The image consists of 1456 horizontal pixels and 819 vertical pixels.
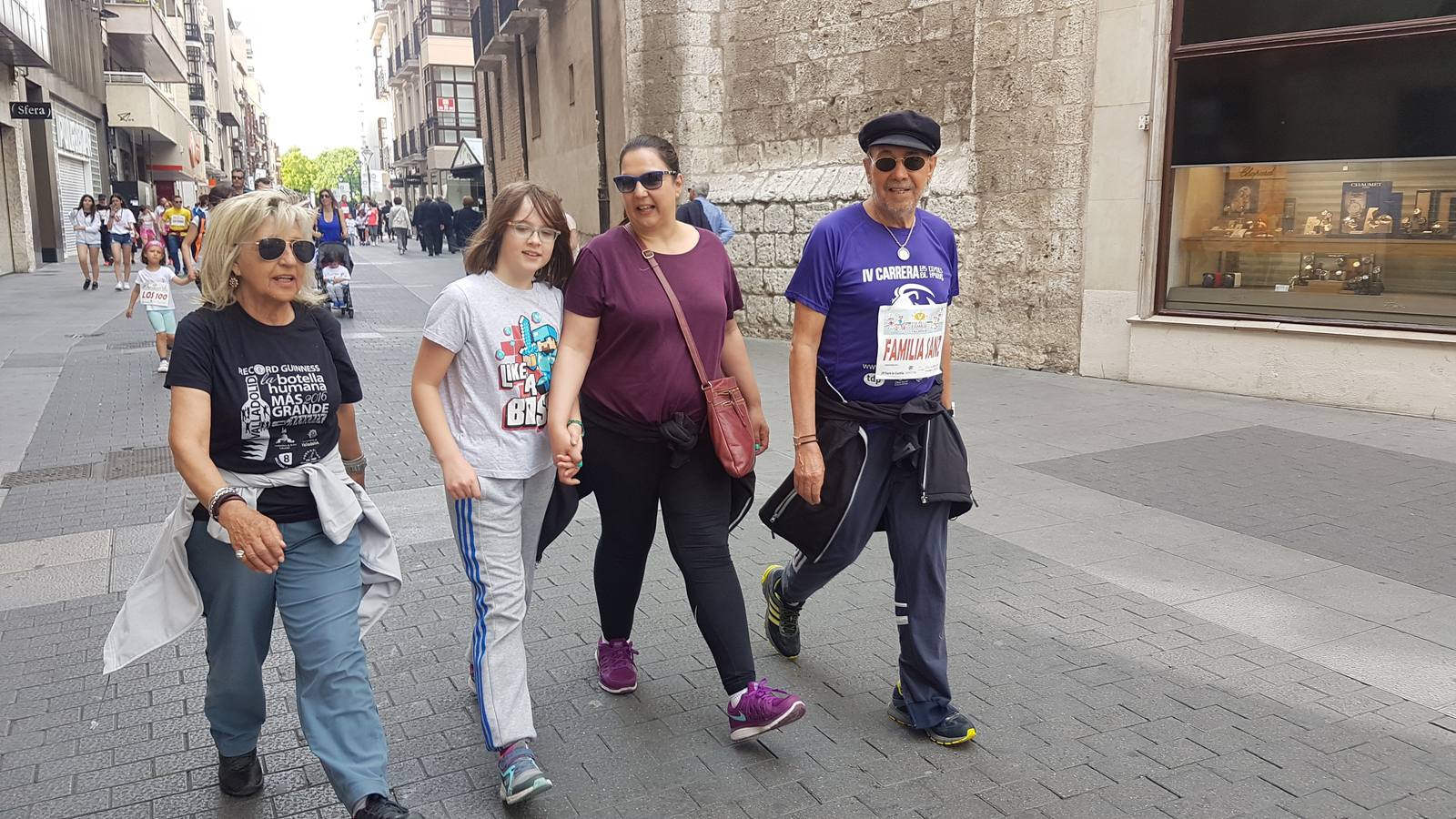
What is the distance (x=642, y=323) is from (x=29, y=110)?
24.3m

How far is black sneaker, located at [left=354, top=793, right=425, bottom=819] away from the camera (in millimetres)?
2783

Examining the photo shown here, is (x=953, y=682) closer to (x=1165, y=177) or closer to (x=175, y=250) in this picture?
(x=1165, y=177)

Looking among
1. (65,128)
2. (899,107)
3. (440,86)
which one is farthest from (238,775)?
(440,86)

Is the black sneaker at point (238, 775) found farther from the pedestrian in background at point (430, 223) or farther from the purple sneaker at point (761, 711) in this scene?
the pedestrian in background at point (430, 223)

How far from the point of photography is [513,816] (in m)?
3.01

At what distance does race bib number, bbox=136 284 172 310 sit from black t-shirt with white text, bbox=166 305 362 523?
8.57 meters

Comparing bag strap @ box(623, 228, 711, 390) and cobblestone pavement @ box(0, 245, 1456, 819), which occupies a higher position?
bag strap @ box(623, 228, 711, 390)

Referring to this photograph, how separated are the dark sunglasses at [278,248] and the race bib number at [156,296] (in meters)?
8.65

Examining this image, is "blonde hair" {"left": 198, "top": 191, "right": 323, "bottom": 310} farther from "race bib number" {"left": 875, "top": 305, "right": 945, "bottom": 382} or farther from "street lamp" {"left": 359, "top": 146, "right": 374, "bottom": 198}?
"street lamp" {"left": 359, "top": 146, "right": 374, "bottom": 198}

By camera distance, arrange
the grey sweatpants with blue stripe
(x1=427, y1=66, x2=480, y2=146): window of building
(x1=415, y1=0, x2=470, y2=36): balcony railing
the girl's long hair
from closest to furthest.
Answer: the grey sweatpants with blue stripe, the girl's long hair, (x1=415, y1=0, x2=470, y2=36): balcony railing, (x1=427, y1=66, x2=480, y2=146): window of building

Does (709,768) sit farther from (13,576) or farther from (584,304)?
(13,576)

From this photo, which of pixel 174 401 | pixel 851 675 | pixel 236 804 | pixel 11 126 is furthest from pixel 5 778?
pixel 11 126

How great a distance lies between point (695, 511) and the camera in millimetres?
3357

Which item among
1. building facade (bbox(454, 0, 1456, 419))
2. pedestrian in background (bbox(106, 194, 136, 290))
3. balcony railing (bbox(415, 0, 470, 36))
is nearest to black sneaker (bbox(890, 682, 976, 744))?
building facade (bbox(454, 0, 1456, 419))
